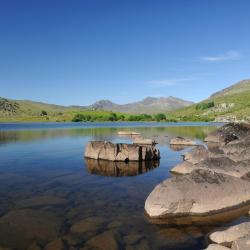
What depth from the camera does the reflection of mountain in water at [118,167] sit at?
39.1 m

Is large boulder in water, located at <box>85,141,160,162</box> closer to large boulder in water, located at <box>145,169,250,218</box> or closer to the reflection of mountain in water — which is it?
the reflection of mountain in water

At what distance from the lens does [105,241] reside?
18688mm

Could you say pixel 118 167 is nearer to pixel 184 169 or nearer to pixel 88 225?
pixel 184 169

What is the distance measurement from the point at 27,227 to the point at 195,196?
11519 millimetres

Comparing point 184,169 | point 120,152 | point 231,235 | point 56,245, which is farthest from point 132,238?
point 120,152

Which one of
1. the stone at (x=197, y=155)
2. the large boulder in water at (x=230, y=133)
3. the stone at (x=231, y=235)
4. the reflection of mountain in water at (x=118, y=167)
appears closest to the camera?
the stone at (x=231, y=235)

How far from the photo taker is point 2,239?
18859mm

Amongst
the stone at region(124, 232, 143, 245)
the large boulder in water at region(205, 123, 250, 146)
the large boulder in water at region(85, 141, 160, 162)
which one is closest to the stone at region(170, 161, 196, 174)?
the large boulder in water at region(85, 141, 160, 162)

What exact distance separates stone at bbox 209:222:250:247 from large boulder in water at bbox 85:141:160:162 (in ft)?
95.0

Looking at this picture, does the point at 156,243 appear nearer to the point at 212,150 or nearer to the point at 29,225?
the point at 29,225

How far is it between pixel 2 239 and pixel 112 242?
6.26m

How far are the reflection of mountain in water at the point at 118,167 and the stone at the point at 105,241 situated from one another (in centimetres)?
1809

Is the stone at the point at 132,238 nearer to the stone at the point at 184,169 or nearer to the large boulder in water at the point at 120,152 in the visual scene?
the stone at the point at 184,169

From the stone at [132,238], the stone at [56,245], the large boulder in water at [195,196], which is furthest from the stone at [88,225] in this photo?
the large boulder in water at [195,196]
